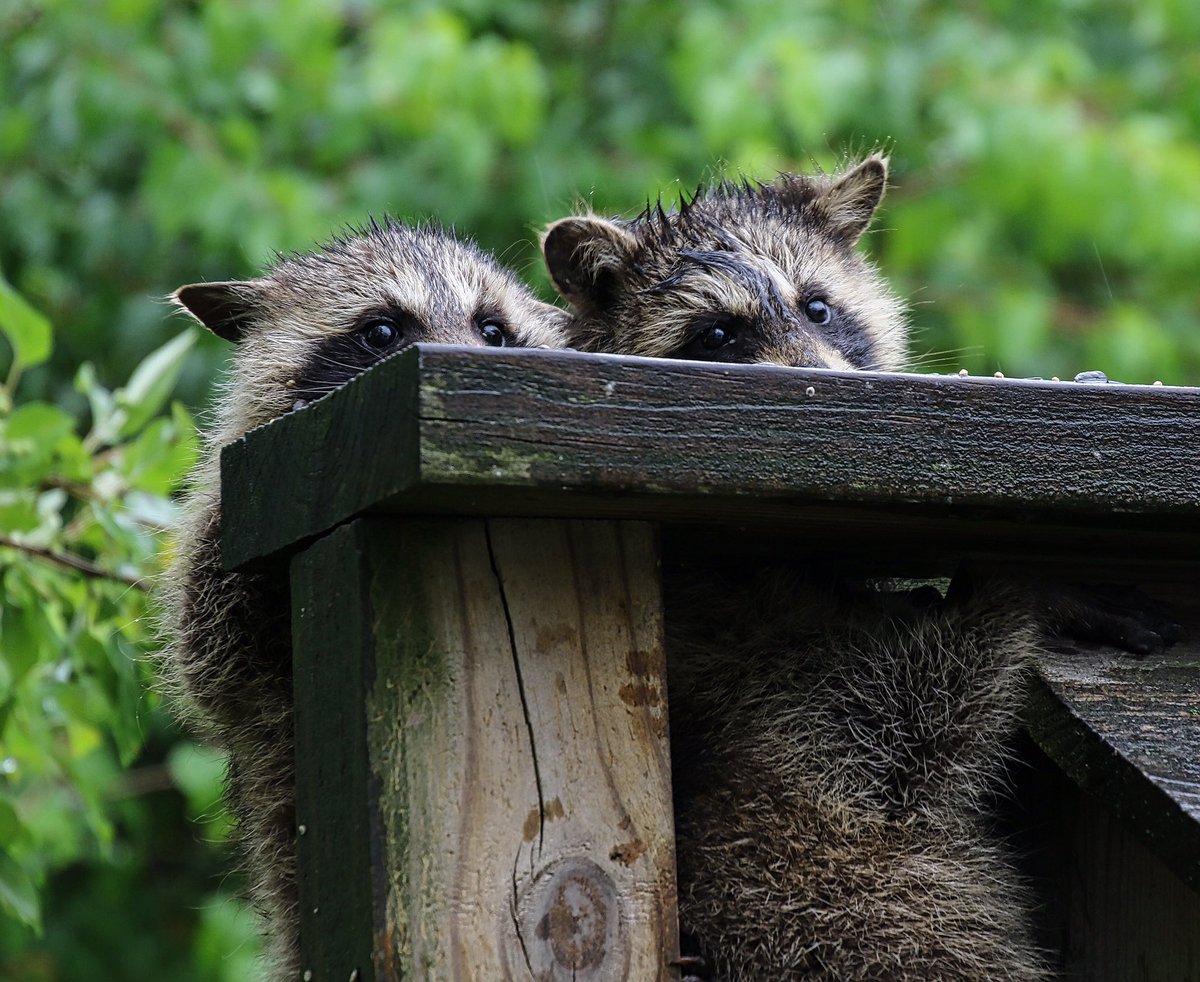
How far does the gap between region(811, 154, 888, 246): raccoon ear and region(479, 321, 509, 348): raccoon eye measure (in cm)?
85

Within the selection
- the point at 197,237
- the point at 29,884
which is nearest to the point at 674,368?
the point at 29,884

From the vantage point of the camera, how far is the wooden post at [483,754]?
1.58 metres

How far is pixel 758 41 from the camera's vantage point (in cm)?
543

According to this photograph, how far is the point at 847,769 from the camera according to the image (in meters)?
1.95

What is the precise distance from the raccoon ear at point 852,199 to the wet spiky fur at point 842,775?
1685mm

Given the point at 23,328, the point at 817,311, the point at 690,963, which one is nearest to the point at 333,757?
the point at 690,963

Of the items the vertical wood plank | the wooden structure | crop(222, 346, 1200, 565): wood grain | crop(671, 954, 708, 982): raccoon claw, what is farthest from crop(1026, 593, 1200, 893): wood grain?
the vertical wood plank

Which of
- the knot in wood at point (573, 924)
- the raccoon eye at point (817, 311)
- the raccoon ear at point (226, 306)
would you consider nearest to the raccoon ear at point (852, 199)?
the raccoon eye at point (817, 311)

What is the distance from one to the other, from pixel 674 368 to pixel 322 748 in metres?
0.55

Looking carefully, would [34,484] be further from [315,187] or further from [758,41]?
[758,41]

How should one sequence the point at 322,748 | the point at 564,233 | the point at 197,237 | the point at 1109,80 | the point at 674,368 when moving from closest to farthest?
the point at 674,368, the point at 322,748, the point at 564,233, the point at 197,237, the point at 1109,80

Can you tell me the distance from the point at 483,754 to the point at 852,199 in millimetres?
2351

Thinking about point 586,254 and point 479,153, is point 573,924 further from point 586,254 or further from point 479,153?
point 479,153

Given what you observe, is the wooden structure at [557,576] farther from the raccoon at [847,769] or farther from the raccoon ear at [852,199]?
the raccoon ear at [852,199]
